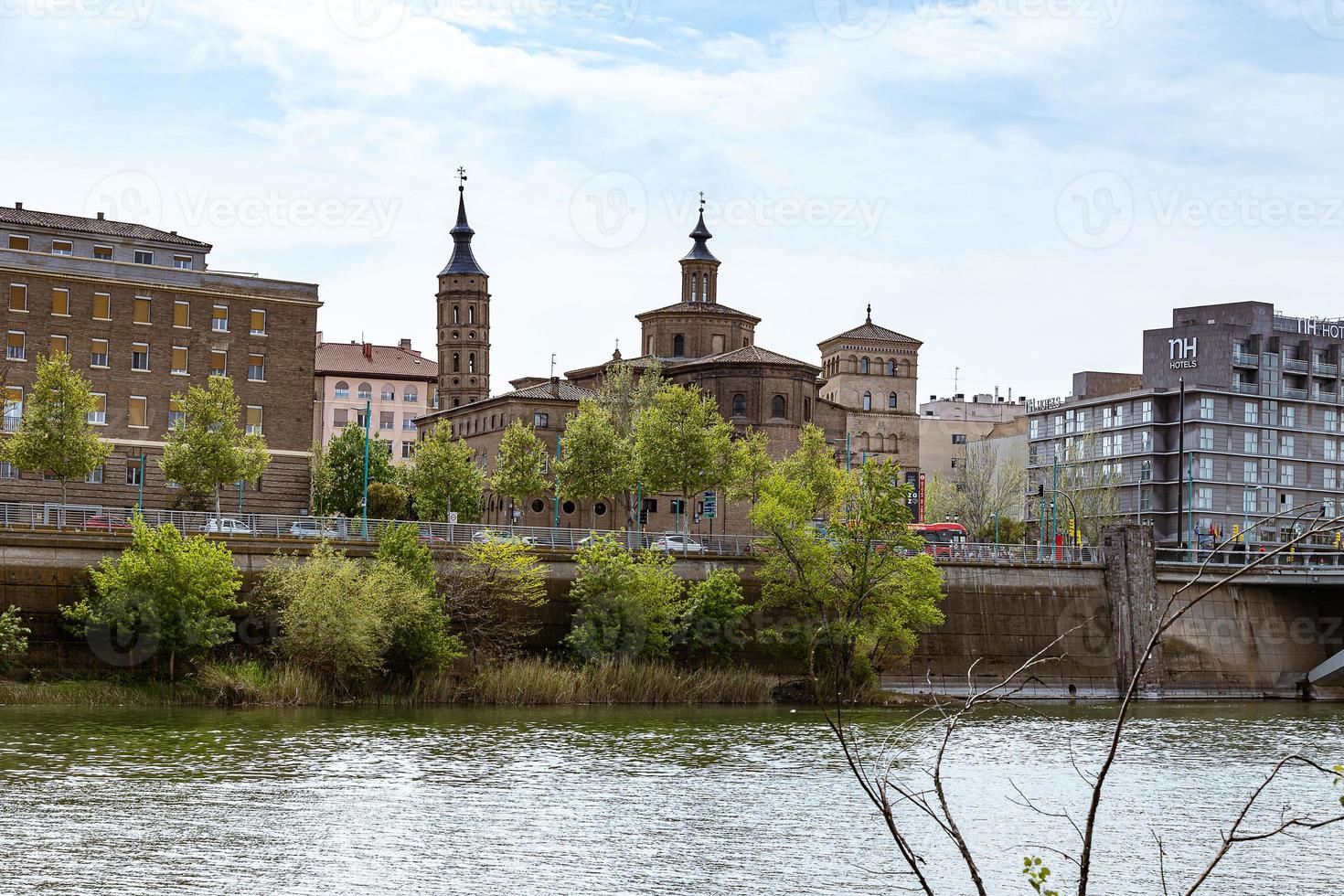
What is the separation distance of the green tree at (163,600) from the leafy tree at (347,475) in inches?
1594

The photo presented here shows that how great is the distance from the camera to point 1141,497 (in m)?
121

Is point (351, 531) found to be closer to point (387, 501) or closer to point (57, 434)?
point (57, 434)

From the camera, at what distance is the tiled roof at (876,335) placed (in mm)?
143250

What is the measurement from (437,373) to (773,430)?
5961 centimetres

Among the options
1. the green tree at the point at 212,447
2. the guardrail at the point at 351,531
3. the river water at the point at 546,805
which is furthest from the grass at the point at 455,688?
the green tree at the point at 212,447

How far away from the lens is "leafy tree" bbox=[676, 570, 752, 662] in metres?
58.7

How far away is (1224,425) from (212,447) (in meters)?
80.9

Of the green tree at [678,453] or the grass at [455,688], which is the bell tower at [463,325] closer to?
the green tree at [678,453]

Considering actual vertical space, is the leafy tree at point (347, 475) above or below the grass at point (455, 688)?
above

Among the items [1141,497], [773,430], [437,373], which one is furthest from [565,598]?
[437,373]

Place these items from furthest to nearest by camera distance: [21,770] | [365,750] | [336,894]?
[365,750] → [21,770] → [336,894]

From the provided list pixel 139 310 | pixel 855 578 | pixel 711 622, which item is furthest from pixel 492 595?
pixel 139 310

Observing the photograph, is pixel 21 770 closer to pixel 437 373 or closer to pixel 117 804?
pixel 117 804

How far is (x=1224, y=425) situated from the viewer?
11875cm
